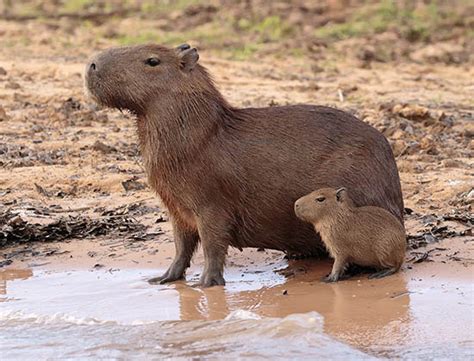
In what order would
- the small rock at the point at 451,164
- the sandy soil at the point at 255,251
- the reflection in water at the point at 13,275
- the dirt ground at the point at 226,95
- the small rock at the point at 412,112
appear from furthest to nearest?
the small rock at the point at 412,112 < the small rock at the point at 451,164 < the dirt ground at the point at 226,95 < the reflection in water at the point at 13,275 < the sandy soil at the point at 255,251

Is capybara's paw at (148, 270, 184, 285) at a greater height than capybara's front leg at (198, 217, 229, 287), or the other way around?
capybara's front leg at (198, 217, 229, 287)

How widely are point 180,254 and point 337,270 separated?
0.98 m

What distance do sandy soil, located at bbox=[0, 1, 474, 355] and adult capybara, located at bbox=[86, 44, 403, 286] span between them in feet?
1.17

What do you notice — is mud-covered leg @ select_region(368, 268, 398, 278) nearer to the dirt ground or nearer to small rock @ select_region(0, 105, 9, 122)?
the dirt ground

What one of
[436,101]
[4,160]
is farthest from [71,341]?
[436,101]

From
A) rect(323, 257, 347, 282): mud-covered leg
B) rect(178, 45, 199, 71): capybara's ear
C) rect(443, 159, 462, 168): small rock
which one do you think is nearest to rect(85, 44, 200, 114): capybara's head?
rect(178, 45, 199, 71): capybara's ear

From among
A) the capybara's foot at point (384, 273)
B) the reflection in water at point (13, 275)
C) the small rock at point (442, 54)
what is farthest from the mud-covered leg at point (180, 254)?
the small rock at point (442, 54)

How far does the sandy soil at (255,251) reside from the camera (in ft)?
21.2

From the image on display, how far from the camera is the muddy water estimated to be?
19.2 feet

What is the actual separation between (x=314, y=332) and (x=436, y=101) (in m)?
6.45

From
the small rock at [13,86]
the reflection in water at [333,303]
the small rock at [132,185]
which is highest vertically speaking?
the small rock at [13,86]

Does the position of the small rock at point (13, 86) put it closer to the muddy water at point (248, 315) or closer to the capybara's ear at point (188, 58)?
the muddy water at point (248, 315)

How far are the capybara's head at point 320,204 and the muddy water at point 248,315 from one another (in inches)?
15.7

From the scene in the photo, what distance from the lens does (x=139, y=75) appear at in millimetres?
6828
